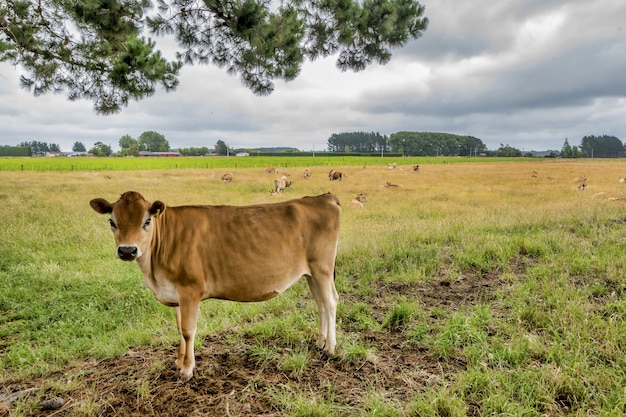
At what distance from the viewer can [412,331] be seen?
14.4ft

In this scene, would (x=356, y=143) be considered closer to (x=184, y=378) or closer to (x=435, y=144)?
(x=435, y=144)

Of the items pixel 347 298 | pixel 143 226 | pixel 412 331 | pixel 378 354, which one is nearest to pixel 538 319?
pixel 412 331

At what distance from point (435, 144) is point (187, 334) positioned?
9023cm

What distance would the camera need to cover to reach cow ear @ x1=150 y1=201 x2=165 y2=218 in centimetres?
306

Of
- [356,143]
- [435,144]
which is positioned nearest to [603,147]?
[435,144]

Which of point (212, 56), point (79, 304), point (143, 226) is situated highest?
point (212, 56)

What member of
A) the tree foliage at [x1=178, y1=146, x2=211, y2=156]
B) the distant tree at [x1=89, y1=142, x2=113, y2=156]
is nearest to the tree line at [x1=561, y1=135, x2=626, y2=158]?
the tree foliage at [x1=178, y1=146, x2=211, y2=156]

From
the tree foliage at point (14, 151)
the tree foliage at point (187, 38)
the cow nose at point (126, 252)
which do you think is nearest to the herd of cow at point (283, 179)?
the tree foliage at point (187, 38)

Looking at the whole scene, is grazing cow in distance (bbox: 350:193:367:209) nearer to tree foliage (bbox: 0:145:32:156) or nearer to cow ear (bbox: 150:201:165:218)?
cow ear (bbox: 150:201:165:218)

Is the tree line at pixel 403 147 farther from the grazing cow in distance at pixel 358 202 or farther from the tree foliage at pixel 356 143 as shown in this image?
the grazing cow in distance at pixel 358 202

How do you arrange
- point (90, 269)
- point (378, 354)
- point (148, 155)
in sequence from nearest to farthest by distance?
point (378, 354), point (90, 269), point (148, 155)

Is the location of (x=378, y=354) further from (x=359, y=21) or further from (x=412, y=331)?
(x=359, y=21)

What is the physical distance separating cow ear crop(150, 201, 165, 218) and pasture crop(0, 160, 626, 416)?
56.8 inches

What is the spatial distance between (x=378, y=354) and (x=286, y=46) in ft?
21.2
